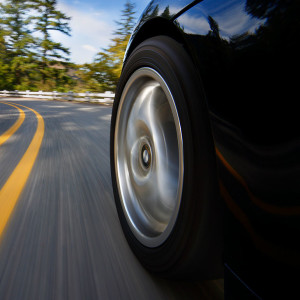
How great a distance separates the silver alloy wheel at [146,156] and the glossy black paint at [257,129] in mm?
424

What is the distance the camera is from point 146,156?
1785 millimetres

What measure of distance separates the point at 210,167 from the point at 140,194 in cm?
85

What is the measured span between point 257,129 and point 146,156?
1073 millimetres

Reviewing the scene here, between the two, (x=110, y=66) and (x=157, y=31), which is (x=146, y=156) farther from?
(x=110, y=66)

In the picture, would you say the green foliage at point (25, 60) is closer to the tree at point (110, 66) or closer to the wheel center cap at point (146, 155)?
the tree at point (110, 66)

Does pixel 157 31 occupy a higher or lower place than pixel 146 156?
higher

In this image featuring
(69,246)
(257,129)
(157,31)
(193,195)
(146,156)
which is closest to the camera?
(257,129)

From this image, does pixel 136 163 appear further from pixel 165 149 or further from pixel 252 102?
pixel 252 102

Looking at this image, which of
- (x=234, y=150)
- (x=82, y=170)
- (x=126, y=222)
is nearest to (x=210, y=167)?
(x=234, y=150)

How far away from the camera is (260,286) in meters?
0.76

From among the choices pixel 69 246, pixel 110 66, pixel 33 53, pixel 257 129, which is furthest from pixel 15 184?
pixel 33 53

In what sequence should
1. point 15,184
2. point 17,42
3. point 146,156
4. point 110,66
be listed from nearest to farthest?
1. point 146,156
2. point 15,184
3. point 110,66
4. point 17,42

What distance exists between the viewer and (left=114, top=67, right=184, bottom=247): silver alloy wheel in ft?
5.01

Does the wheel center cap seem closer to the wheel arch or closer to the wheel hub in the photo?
the wheel hub
